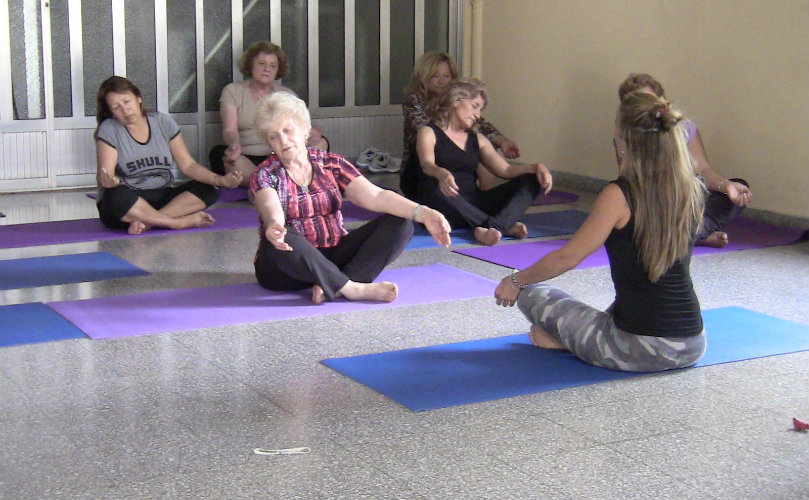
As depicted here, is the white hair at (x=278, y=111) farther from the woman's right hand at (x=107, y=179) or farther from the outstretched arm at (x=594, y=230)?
the woman's right hand at (x=107, y=179)

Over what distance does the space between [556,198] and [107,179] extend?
295 cm

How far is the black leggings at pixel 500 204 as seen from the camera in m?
5.66

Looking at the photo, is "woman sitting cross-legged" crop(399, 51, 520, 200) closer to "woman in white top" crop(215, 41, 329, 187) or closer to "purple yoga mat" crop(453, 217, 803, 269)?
"purple yoga mat" crop(453, 217, 803, 269)

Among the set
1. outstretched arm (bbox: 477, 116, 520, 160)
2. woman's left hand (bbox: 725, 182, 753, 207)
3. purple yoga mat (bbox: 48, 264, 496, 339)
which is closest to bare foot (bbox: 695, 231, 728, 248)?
woman's left hand (bbox: 725, 182, 753, 207)

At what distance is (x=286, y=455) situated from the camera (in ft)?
8.97

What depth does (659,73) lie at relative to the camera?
6.77 m

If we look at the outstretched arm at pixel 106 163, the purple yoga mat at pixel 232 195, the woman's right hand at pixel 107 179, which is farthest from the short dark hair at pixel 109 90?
the purple yoga mat at pixel 232 195

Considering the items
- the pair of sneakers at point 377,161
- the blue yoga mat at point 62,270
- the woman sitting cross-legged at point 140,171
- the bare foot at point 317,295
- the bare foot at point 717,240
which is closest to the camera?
the bare foot at point 317,295

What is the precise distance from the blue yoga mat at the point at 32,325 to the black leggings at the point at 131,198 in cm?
147

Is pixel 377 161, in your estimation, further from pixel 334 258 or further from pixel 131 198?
pixel 334 258

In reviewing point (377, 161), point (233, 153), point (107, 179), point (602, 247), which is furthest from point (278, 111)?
point (377, 161)

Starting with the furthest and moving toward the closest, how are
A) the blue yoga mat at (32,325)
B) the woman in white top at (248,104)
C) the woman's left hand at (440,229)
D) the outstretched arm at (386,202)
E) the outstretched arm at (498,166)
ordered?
1. the woman in white top at (248,104)
2. the outstretched arm at (498,166)
3. the outstretched arm at (386,202)
4. the woman's left hand at (440,229)
5. the blue yoga mat at (32,325)

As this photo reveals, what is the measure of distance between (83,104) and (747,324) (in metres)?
4.87

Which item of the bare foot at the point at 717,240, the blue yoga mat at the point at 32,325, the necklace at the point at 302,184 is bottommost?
the blue yoga mat at the point at 32,325
